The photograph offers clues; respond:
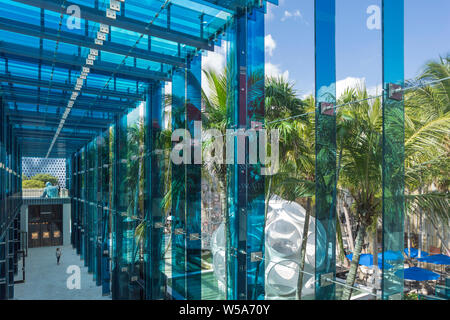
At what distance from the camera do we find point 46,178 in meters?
26.4

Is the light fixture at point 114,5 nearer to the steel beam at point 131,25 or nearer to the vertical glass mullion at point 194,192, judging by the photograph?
the steel beam at point 131,25

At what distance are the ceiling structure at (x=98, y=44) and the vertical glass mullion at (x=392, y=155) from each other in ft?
6.08

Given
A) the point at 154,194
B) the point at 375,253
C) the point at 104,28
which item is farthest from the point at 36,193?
the point at 375,253

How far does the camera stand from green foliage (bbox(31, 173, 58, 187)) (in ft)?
84.8

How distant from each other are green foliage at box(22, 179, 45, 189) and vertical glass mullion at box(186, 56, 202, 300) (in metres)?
24.0

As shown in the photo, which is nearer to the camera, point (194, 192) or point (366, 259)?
point (366, 259)

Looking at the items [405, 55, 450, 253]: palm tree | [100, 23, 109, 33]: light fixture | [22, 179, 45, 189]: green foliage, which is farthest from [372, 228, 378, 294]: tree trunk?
[22, 179, 45, 189]: green foliage

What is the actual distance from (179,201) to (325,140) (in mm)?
3342

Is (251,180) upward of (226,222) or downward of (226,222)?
Answer: upward

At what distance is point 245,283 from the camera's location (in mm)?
3703

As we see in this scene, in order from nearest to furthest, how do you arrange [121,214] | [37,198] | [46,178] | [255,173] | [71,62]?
[255,173], [71,62], [121,214], [37,198], [46,178]

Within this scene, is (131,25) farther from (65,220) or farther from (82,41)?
(65,220)

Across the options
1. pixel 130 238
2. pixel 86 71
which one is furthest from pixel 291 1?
pixel 130 238
